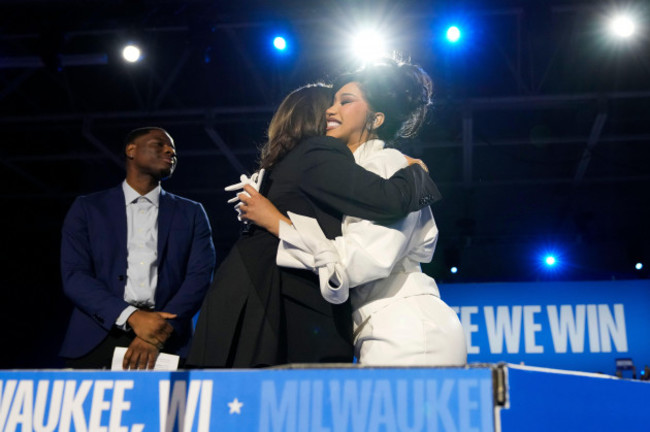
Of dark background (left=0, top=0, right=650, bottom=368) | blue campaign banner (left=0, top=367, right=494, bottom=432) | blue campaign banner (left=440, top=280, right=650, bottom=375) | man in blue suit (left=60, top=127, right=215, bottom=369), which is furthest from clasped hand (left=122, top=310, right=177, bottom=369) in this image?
blue campaign banner (left=440, top=280, right=650, bottom=375)

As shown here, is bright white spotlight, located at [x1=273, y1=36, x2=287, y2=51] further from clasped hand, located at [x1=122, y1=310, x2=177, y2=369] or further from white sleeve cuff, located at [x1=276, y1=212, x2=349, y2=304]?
white sleeve cuff, located at [x1=276, y1=212, x2=349, y2=304]

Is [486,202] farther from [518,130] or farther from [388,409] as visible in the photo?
[388,409]

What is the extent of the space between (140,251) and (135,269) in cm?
6

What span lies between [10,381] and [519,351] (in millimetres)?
6292

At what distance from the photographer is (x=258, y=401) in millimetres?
917

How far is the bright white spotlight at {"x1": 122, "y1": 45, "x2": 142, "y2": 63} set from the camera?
5781 mm

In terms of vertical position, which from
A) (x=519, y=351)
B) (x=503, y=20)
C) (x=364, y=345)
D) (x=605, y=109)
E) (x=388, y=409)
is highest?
(x=503, y=20)

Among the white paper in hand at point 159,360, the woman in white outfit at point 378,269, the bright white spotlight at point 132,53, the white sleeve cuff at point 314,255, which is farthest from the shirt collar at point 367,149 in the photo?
the bright white spotlight at point 132,53

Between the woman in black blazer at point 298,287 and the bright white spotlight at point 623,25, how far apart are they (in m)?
4.72

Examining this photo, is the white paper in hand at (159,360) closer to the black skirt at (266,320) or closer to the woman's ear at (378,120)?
the black skirt at (266,320)

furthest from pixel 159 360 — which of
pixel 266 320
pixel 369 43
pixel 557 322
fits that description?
pixel 557 322

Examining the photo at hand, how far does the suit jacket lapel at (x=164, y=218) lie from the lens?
2291mm

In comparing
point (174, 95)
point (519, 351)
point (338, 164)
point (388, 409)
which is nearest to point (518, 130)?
point (519, 351)

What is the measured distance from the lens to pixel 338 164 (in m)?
1.48
